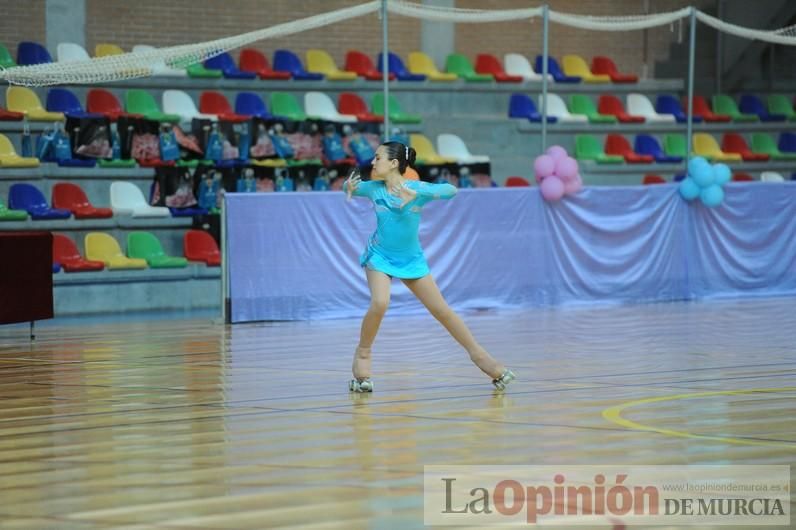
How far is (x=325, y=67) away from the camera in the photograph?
23953mm

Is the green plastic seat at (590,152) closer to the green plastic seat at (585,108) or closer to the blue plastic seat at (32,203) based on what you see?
the green plastic seat at (585,108)

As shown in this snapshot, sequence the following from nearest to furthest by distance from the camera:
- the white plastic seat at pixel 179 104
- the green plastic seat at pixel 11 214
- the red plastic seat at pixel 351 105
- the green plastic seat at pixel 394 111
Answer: the green plastic seat at pixel 11 214 < the white plastic seat at pixel 179 104 < the green plastic seat at pixel 394 111 < the red plastic seat at pixel 351 105

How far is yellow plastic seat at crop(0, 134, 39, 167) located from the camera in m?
18.7

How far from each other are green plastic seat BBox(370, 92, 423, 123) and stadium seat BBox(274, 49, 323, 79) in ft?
3.33

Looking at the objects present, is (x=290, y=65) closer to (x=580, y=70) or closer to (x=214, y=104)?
(x=214, y=104)

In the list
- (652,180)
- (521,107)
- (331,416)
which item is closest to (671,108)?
(652,180)

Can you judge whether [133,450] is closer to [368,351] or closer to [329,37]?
[368,351]

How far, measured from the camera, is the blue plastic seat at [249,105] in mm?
21688

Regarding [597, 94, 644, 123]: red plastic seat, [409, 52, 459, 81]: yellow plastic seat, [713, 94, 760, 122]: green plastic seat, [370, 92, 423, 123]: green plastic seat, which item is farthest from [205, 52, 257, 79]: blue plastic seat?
[713, 94, 760, 122]: green plastic seat

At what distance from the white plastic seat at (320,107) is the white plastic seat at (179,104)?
6.15ft

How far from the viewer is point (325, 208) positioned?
1761cm

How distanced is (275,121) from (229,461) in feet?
46.1

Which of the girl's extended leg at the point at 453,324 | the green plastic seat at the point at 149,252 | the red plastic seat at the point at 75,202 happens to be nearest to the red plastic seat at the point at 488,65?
the green plastic seat at the point at 149,252

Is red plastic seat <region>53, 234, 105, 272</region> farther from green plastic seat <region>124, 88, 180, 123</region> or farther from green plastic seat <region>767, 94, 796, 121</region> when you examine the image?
green plastic seat <region>767, 94, 796, 121</region>
